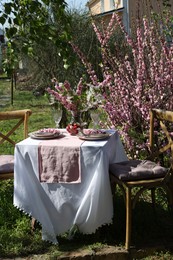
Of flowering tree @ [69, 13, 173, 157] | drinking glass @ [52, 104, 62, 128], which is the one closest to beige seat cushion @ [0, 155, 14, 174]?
drinking glass @ [52, 104, 62, 128]

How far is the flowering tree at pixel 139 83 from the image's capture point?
17.5 ft

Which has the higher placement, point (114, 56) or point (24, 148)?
point (114, 56)

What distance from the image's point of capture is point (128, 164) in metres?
4.38

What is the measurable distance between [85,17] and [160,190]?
1043cm

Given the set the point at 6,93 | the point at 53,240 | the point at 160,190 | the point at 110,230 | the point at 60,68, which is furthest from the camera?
the point at 6,93

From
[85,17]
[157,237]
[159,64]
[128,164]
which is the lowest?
[157,237]

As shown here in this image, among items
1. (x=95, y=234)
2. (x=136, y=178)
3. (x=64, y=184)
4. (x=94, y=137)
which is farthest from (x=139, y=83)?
(x=95, y=234)

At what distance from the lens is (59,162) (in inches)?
164

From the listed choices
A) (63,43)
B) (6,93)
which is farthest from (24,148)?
(6,93)

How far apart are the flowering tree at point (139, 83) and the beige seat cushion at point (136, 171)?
48.7 inches

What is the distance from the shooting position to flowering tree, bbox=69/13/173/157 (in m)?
5.34

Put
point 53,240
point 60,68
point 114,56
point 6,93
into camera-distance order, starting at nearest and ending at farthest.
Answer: point 53,240 → point 114,56 → point 60,68 → point 6,93

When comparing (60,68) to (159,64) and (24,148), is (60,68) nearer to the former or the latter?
(159,64)

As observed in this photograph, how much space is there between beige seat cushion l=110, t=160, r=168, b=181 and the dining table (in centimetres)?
10
